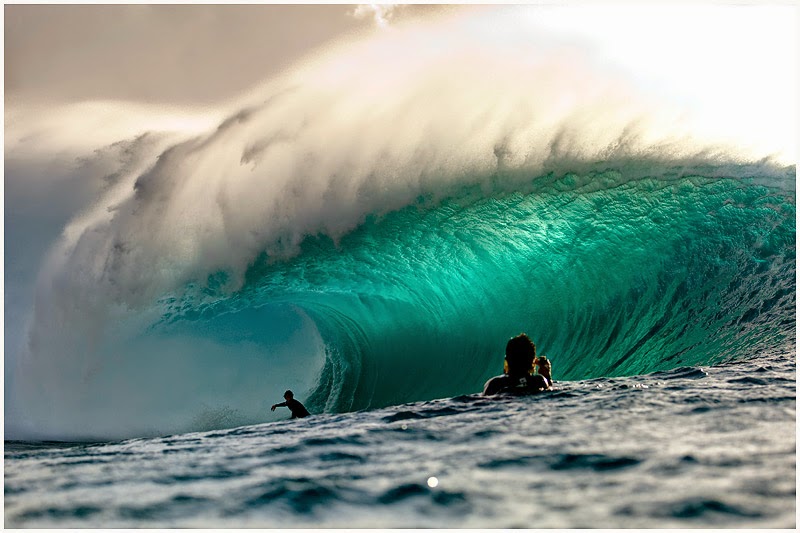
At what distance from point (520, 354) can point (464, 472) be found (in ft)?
8.22

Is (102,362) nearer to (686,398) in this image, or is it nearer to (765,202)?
(686,398)

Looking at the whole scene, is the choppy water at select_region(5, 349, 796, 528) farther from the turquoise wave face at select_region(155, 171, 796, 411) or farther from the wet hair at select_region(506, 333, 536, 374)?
the turquoise wave face at select_region(155, 171, 796, 411)

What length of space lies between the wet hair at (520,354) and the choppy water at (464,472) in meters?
0.76

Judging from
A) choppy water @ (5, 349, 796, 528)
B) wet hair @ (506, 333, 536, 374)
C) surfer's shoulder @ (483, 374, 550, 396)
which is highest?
wet hair @ (506, 333, 536, 374)

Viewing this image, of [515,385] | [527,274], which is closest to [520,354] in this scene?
[515,385]

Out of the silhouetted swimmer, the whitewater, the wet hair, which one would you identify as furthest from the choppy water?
the whitewater

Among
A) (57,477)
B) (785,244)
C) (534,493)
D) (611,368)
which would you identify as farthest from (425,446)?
(785,244)

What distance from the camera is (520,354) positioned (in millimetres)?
5703

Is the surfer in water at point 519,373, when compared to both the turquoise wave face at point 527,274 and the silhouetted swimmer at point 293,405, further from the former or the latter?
the turquoise wave face at point 527,274

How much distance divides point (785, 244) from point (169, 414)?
9606 millimetres

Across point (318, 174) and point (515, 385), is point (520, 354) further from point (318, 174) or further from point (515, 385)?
point (318, 174)

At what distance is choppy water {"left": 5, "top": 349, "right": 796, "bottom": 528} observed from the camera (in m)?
2.73

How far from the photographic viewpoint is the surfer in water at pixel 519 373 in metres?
5.69

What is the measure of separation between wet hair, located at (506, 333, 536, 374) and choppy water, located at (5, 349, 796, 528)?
76cm
